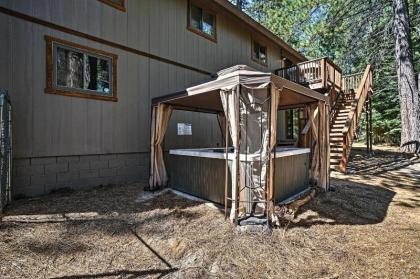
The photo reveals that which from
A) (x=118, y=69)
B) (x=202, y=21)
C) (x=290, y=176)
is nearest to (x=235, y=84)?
(x=290, y=176)

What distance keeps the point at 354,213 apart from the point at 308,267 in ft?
7.57

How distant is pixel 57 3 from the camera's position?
5750 millimetres

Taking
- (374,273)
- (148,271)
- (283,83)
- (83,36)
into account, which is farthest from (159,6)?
(374,273)

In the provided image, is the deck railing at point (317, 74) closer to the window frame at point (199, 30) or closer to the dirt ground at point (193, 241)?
the window frame at point (199, 30)

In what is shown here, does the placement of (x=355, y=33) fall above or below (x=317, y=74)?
above

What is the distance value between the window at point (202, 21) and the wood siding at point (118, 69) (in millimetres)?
240

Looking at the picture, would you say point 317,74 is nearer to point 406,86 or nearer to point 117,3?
point 406,86

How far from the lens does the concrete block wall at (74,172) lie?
17.4ft

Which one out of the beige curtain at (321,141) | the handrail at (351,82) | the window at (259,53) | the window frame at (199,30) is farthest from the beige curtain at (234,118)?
the handrail at (351,82)

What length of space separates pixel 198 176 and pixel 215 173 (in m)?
0.61

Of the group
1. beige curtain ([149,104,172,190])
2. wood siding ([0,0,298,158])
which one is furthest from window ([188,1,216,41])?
beige curtain ([149,104,172,190])

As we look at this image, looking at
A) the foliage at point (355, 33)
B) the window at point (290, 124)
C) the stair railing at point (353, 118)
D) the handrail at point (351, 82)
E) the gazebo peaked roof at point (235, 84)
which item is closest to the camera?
the gazebo peaked roof at point (235, 84)

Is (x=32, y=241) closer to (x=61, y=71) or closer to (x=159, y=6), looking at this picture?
(x=61, y=71)

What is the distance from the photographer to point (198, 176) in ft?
17.6
